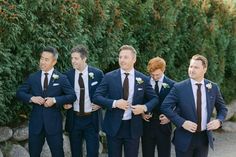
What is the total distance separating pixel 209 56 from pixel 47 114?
512 cm

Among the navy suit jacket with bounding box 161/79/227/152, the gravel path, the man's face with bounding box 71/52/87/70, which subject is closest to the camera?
the navy suit jacket with bounding box 161/79/227/152

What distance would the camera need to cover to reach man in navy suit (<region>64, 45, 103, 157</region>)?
6.25 meters

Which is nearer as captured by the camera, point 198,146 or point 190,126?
point 190,126

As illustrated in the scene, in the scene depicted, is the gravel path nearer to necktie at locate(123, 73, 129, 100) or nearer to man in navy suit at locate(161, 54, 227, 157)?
necktie at locate(123, 73, 129, 100)

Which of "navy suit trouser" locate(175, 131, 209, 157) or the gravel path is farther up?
"navy suit trouser" locate(175, 131, 209, 157)

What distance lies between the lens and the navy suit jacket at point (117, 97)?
590cm

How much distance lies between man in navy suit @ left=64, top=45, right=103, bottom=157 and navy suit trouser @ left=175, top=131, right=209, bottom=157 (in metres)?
1.31

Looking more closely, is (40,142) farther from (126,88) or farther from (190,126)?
(190,126)

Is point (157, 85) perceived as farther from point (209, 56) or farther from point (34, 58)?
point (209, 56)

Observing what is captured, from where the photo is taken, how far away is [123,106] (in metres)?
5.67

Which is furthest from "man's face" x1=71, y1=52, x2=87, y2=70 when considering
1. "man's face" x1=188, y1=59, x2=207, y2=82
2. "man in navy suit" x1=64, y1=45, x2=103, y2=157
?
"man's face" x1=188, y1=59, x2=207, y2=82

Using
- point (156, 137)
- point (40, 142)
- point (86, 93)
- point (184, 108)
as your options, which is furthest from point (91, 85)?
point (184, 108)

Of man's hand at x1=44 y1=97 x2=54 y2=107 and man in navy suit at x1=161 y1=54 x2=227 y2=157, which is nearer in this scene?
man in navy suit at x1=161 y1=54 x2=227 y2=157

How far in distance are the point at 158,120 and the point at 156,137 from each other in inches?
9.7
